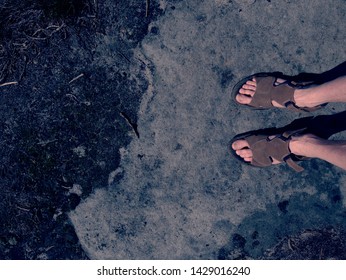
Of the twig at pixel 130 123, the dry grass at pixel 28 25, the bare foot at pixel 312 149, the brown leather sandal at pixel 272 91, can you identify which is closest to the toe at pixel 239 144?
the bare foot at pixel 312 149

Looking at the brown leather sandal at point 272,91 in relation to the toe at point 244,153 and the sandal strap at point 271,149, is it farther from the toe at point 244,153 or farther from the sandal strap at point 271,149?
the toe at point 244,153

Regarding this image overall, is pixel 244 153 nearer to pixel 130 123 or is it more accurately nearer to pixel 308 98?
pixel 308 98

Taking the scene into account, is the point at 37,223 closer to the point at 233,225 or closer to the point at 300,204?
the point at 233,225

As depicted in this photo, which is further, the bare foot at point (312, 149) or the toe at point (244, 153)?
the toe at point (244, 153)

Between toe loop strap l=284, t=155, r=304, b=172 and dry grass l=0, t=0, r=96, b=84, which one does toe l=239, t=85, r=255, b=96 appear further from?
dry grass l=0, t=0, r=96, b=84

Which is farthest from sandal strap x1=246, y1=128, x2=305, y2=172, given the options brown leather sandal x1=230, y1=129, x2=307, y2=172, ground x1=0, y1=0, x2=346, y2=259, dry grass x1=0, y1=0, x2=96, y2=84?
dry grass x1=0, y1=0, x2=96, y2=84

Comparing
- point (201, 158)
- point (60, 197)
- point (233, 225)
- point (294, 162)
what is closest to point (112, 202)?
point (60, 197)
